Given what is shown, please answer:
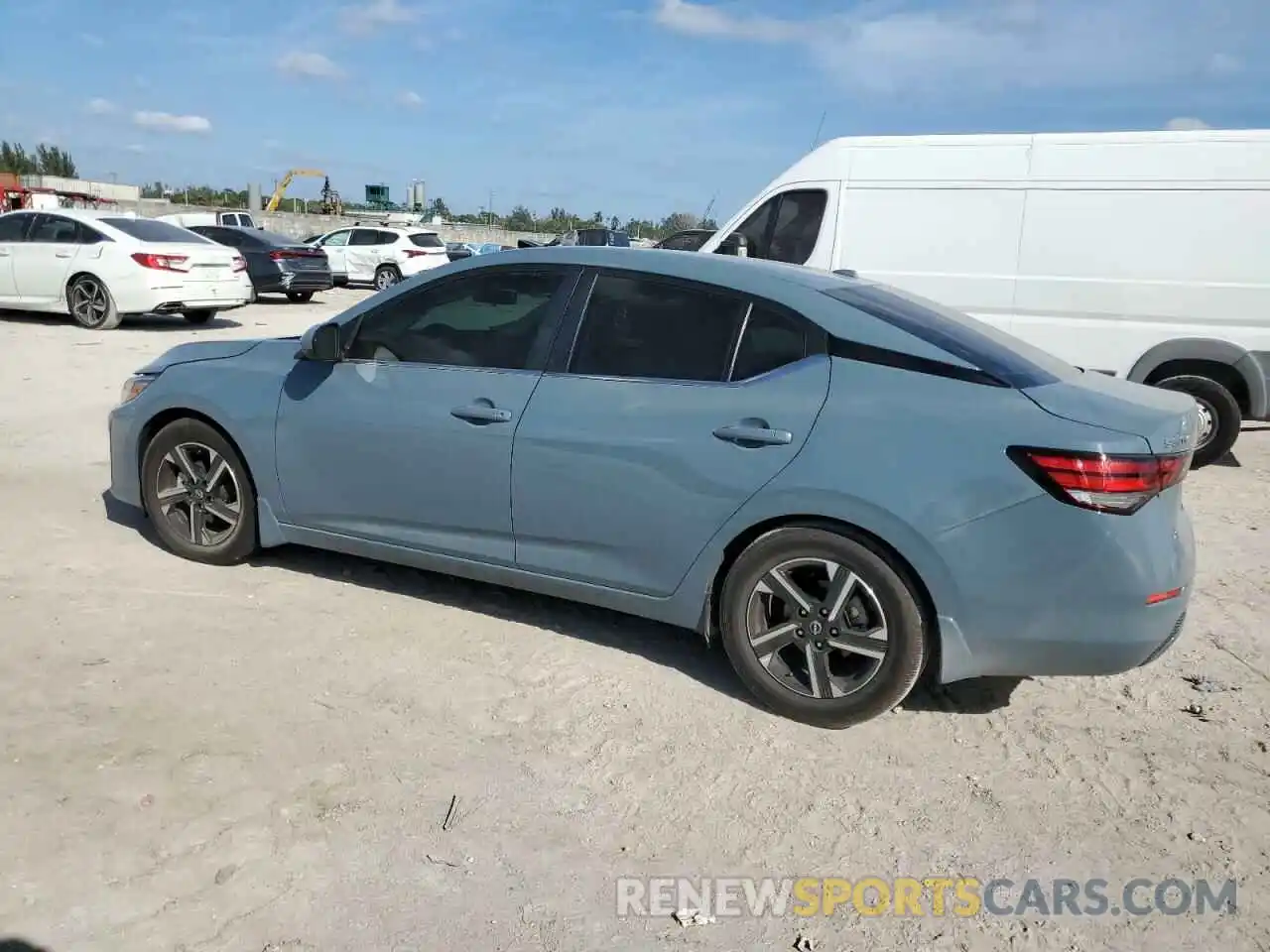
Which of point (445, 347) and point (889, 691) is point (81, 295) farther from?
point (889, 691)

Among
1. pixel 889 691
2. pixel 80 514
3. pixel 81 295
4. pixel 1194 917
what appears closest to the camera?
pixel 1194 917

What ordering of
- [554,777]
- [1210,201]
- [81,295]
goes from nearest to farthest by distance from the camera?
[554,777]
[1210,201]
[81,295]

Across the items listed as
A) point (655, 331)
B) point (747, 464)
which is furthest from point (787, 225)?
point (747, 464)

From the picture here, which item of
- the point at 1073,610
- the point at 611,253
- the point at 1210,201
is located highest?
the point at 1210,201

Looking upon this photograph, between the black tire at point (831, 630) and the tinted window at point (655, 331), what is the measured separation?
66 centimetres

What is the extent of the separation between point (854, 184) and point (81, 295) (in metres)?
9.73

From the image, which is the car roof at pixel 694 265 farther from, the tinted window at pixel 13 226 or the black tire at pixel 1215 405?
the tinted window at pixel 13 226

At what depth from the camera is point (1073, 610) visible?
3.05 m

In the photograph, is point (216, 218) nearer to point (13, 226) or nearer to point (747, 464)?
point (13, 226)

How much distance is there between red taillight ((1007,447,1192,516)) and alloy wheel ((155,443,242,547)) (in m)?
3.37

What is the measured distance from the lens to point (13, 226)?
12930 mm

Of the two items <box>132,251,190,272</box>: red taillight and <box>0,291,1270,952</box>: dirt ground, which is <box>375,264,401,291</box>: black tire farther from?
<box>0,291,1270,952</box>: dirt ground

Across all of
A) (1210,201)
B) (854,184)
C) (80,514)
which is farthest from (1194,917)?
(854,184)

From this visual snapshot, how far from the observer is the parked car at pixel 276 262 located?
17438mm
